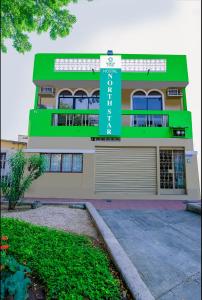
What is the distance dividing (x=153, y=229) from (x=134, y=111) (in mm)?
10208

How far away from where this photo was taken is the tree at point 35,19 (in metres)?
6.03

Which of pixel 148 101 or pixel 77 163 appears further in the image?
pixel 148 101

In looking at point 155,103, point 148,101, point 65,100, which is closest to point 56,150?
point 65,100

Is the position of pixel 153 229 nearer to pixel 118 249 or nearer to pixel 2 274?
pixel 118 249

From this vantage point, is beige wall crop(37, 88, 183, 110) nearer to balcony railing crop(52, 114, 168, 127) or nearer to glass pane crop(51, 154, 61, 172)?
balcony railing crop(52, 114, 168, 127)

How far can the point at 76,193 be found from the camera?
1370cm

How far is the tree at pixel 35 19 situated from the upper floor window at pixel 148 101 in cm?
1038

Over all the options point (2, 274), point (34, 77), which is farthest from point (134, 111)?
point (2, 274)

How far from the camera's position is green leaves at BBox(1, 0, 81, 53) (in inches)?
237

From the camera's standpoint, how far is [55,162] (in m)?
14.3

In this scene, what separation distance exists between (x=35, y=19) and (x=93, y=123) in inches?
348

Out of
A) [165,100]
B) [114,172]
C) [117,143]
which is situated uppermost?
[165,100]

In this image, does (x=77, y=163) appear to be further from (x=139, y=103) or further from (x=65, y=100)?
(x=139, y=103)

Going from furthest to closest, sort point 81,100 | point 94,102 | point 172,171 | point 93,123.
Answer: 1. point 81,100
2. point 94,102
3. point 93,123
4. point 172,171
